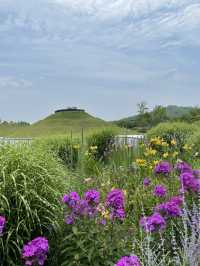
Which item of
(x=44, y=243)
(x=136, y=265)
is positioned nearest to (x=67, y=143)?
(x=44, y=243)

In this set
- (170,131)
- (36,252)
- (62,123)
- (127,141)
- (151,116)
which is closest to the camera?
(36,252)

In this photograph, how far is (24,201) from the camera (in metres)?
3.29

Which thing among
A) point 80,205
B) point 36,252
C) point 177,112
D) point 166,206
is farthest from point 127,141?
point 177,112

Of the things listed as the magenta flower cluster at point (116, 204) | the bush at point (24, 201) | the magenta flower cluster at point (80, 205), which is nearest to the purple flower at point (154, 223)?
the magenta flower cluster at point (116, 204)

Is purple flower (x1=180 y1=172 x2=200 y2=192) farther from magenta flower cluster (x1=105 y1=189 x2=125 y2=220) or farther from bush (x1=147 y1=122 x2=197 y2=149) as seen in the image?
bush (x1=147 y1=122 x2=197 y2=149)

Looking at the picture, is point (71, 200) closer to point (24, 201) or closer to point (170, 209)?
point (24, 201)

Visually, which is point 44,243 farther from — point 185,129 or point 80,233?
point 185,129

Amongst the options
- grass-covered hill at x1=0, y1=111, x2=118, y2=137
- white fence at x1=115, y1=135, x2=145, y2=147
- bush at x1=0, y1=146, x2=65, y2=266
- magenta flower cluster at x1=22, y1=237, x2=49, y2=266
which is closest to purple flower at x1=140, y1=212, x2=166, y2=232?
magenta flower cluster at x1=22, y1=237, x2=49, y2=266

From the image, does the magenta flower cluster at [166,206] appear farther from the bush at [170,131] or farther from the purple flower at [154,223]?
the bush at [170,131]

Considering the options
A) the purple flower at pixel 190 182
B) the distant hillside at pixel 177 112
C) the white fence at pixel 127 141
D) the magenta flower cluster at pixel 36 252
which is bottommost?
the magenta flower cluster at pixel 36 252

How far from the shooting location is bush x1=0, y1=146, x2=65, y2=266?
3.32 metres

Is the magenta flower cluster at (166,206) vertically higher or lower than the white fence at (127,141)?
lower

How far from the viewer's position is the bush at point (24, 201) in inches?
131

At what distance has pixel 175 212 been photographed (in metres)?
3.24
